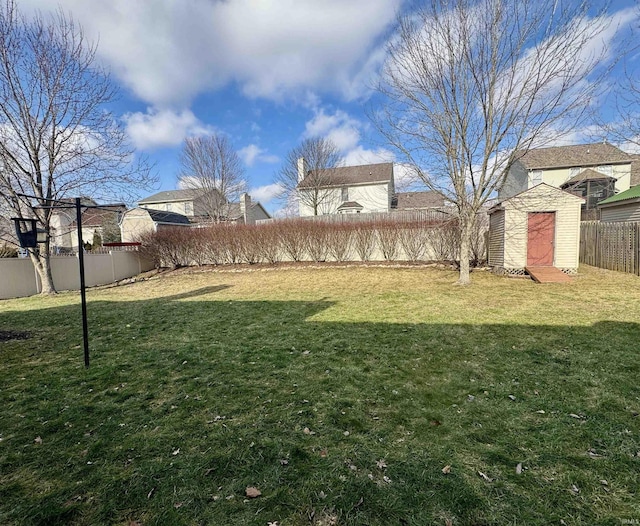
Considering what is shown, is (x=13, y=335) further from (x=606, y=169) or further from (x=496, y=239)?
(x=606, y=169)

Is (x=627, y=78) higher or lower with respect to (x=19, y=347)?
higher

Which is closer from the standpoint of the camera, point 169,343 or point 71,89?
point 169,343

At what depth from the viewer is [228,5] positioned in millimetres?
7914

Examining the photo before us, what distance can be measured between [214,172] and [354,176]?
39.4 feet

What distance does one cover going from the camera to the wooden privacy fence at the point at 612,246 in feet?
32.0

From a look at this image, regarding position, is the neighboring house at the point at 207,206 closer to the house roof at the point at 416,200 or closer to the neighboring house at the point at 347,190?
the neighboring house at the point at 347,190

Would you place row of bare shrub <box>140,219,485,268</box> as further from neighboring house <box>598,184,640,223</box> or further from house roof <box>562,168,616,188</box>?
house roof <box>562,168,616,188</box>

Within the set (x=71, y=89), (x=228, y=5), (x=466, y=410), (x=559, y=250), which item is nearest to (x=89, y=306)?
(x=71, y=89)

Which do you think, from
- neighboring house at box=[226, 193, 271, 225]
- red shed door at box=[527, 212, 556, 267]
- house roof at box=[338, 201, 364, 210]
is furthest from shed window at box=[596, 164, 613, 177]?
neighboring house at box=[226, 193, 271, 225]

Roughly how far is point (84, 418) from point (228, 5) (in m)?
9.42

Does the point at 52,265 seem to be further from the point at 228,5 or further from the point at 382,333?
the point at 382,333

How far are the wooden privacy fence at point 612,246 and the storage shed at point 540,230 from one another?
1325 millimetres

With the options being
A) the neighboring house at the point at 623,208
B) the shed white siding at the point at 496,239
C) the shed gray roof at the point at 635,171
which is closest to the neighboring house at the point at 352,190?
the neighboring house at the point at 623,208

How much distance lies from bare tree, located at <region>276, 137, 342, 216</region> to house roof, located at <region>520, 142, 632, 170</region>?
1679 centimetres
